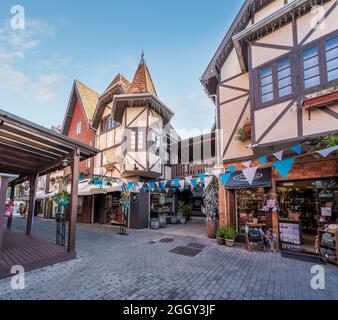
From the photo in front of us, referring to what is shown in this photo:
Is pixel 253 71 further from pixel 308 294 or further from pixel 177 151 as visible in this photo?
pixel 177 151

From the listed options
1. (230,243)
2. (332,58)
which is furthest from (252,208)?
(332,58)

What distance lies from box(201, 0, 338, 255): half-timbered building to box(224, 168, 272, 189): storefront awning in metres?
0.08

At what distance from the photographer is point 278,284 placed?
4035mm

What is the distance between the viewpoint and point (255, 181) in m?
7.20

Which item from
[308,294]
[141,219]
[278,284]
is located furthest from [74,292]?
[141,219]

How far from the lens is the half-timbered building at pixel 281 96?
5.63m

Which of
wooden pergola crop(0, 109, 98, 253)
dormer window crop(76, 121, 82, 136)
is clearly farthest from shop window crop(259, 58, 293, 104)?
dormer window crop(76, 121, 82, 136)

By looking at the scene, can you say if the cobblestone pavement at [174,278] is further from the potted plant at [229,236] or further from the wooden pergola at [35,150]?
the wooden pergola at [35,150]

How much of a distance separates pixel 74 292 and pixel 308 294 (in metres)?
4.64

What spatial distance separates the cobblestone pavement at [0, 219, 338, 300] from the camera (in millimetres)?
3625

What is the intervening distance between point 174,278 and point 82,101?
54.6 feet

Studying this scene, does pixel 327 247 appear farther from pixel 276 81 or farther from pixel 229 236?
pixel 276 81

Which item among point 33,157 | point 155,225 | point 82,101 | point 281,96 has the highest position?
point 82,101

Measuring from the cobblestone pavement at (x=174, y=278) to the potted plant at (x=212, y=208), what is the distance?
2.39 meters
